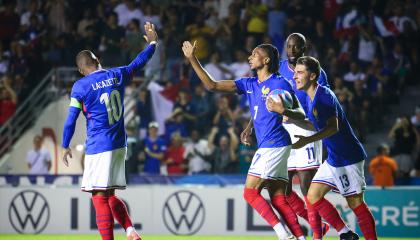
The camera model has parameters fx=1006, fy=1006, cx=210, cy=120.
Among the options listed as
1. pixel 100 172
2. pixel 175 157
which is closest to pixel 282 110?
pixel 100 172

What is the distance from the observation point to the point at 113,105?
10820 mm

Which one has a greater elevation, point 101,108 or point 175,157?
point 101,108

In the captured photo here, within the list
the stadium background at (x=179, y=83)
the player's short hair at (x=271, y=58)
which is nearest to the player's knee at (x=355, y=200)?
the player's short hair at (x=271, y=58)

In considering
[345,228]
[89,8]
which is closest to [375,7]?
[89,8]

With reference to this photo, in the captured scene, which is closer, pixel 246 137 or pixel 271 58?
pixel 271 58

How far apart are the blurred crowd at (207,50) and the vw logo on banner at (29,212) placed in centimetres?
263

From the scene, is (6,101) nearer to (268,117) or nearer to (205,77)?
(205,77)

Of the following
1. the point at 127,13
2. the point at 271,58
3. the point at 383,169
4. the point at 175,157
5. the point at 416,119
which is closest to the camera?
the point at 271,58

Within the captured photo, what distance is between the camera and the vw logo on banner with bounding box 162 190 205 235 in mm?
16016

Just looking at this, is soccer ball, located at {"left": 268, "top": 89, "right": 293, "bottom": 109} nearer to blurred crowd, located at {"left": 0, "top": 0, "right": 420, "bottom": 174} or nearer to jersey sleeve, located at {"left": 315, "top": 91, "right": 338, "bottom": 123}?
jersey sleeve, located at {"left": 315, "top": 91, "right": 338, "bottom": 123}

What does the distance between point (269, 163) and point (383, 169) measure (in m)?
7.32

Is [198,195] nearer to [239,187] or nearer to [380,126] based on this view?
[239,187]

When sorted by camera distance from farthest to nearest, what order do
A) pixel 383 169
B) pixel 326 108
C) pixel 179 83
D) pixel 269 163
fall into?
1. pixel 179 83
2. pixel 383 169
3. pixel 269 163
4. pixel 326 108

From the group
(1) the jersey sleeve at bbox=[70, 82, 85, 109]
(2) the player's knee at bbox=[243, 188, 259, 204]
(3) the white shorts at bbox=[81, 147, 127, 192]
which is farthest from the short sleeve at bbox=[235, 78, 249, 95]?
(1) the jersey sleeve at bbox=[70, 82, 85, 109]
